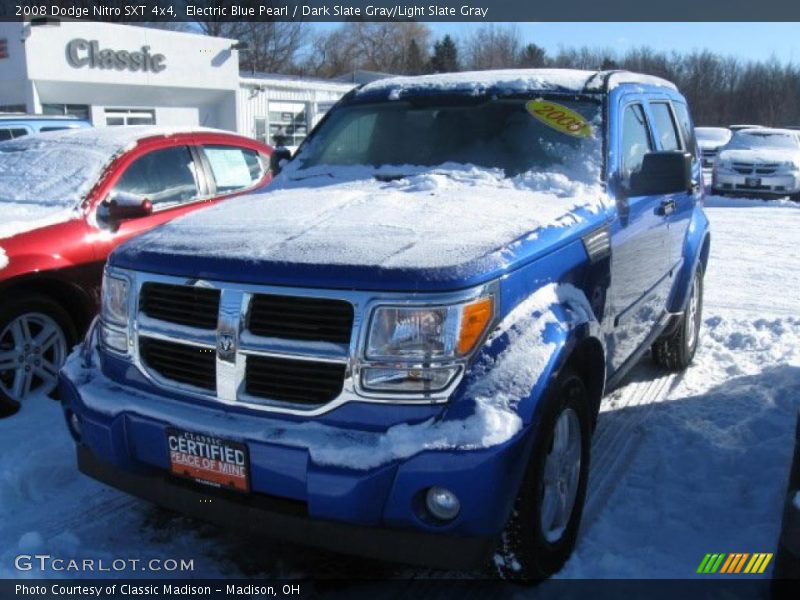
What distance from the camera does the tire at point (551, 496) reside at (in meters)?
2.70

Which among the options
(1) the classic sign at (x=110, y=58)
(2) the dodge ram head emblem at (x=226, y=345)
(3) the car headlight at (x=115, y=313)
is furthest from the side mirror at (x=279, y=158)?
(1) the classic sign at (x=110, y=58)

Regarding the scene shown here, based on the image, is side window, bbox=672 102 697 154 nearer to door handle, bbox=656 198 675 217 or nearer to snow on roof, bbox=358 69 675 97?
snow on roof, bbox=358 69 675 97

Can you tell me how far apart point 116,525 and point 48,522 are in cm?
29

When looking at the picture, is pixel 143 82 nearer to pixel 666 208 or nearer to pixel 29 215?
pixel 29 215

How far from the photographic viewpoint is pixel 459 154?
4.05 metres

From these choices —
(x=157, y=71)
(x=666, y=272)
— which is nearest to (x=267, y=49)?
(x=157, y=71)

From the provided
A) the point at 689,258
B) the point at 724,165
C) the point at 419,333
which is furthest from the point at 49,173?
the point at 724,165

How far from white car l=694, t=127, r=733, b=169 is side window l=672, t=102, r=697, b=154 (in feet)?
74.4

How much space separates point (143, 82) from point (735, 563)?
24.3 meters

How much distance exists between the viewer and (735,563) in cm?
320

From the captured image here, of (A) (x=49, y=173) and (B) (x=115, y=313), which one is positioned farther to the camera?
(A) (x=49, y=173)

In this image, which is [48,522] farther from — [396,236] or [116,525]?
[396,236]

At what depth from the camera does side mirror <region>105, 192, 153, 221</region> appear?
4.79 metres

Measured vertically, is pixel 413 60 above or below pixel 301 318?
below
